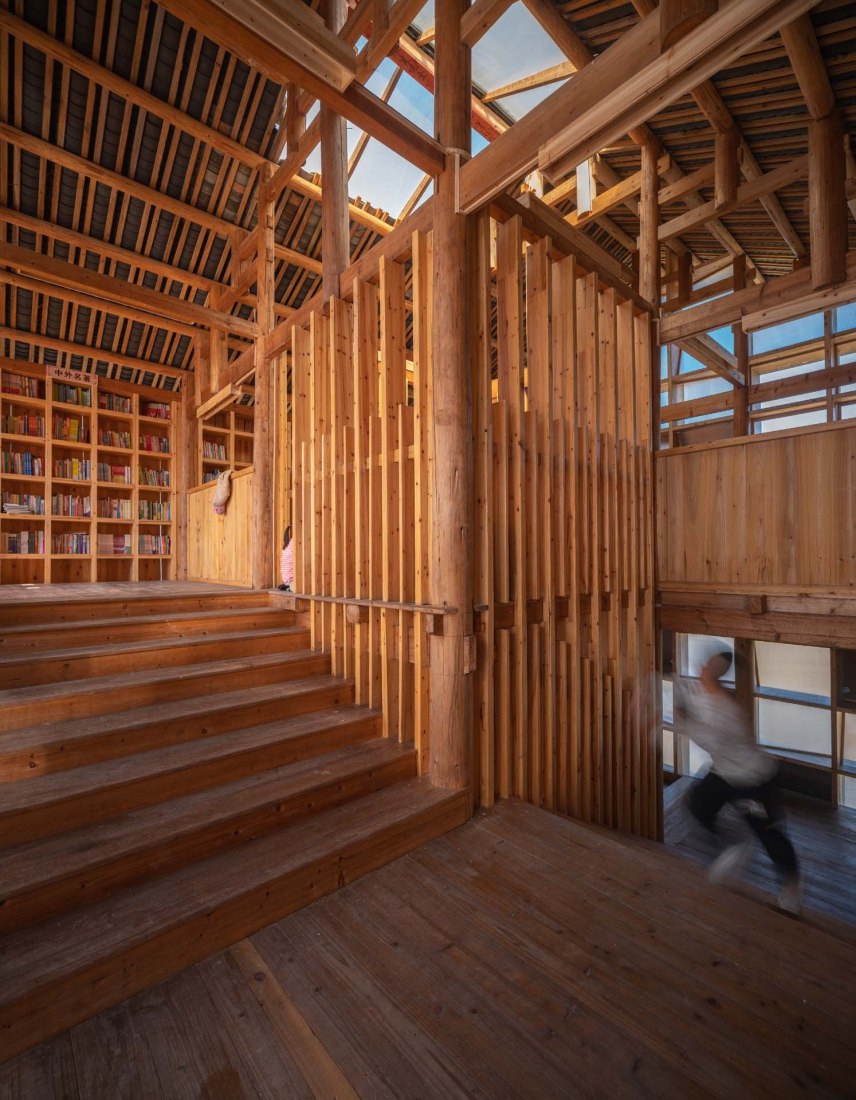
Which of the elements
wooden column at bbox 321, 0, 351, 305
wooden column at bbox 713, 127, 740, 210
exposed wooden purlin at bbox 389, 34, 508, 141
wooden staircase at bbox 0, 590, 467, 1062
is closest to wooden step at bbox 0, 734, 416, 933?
wooden staircase at bbox 0, 590, 467, 1062

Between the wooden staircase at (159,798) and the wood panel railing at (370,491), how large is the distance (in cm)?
27

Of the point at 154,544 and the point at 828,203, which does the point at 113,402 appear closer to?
the point at 154,544

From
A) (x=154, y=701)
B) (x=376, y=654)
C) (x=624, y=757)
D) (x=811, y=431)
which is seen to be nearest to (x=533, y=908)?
(x=376, y=654)

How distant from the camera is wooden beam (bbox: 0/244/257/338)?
4258mm

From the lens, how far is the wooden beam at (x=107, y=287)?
14.0 ft

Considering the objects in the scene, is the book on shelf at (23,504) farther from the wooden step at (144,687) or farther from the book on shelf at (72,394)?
the wooden step at (144,687)

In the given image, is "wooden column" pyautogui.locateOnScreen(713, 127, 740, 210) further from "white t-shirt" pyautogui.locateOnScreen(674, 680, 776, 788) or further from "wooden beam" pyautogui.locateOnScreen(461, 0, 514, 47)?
"white t-shirt" pyautogui.locateOnScreen(674, 680, 776, 788)

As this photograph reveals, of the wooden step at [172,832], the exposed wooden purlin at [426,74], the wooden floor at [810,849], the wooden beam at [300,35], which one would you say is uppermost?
the exposed wooden purlin at [426,74]

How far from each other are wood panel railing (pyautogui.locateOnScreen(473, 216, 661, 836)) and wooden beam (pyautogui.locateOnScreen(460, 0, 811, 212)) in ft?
1.95

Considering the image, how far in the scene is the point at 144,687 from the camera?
280 cm

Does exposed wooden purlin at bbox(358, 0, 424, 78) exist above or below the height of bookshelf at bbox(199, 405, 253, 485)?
above

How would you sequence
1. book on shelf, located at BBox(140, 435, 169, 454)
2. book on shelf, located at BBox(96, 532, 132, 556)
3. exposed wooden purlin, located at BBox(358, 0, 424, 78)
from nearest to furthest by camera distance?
1. exposed wooden purlin, located at BBox(358, 0, 424, 78)
2. book on shelf, located at BBox(96, 532, 132, 556)
3. book on shelf, located at BBox(140, 435, 169, 454)

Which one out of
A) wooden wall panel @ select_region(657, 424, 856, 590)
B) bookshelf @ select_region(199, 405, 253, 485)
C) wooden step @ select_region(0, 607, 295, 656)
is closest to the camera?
wooden step @ select_region(0, 607, 295, 656)

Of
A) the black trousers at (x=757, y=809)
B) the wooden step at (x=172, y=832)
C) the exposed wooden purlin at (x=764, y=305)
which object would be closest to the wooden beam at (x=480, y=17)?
the exposed wooden purlin at (x=764, y=305)
